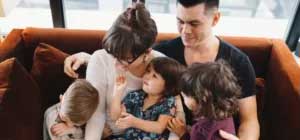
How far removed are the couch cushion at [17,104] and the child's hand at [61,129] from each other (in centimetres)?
11

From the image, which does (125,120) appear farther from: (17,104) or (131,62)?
(17,104)

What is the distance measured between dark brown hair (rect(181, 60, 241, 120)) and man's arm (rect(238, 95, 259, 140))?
0.28m

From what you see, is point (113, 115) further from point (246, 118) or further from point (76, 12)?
point (76, 12)

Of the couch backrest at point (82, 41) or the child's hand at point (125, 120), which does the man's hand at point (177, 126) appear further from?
the couch backrest at point (82, 41)

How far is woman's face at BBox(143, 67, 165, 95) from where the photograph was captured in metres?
1.50

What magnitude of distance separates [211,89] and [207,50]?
1.30 ft

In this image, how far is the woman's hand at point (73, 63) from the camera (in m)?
1.67

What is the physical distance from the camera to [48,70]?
6.02ft

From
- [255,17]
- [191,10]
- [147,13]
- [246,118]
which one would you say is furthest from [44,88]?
[255,17]

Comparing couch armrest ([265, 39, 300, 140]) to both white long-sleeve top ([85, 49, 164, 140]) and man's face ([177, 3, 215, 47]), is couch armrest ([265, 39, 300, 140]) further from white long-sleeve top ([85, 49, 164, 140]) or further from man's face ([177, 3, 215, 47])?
white long-sleeve top ([85, 49, 164, 140])

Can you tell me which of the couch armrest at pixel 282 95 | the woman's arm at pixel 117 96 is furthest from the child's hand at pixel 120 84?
the couch armrest at pixel 282 95

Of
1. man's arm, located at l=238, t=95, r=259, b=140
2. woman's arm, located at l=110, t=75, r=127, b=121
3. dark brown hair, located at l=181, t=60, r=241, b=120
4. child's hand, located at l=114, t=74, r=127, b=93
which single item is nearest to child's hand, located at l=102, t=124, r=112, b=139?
woman's arm, located at l=110, t=75, r=127, b=121

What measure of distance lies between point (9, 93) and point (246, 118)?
1036mm

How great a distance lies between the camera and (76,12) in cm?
295
